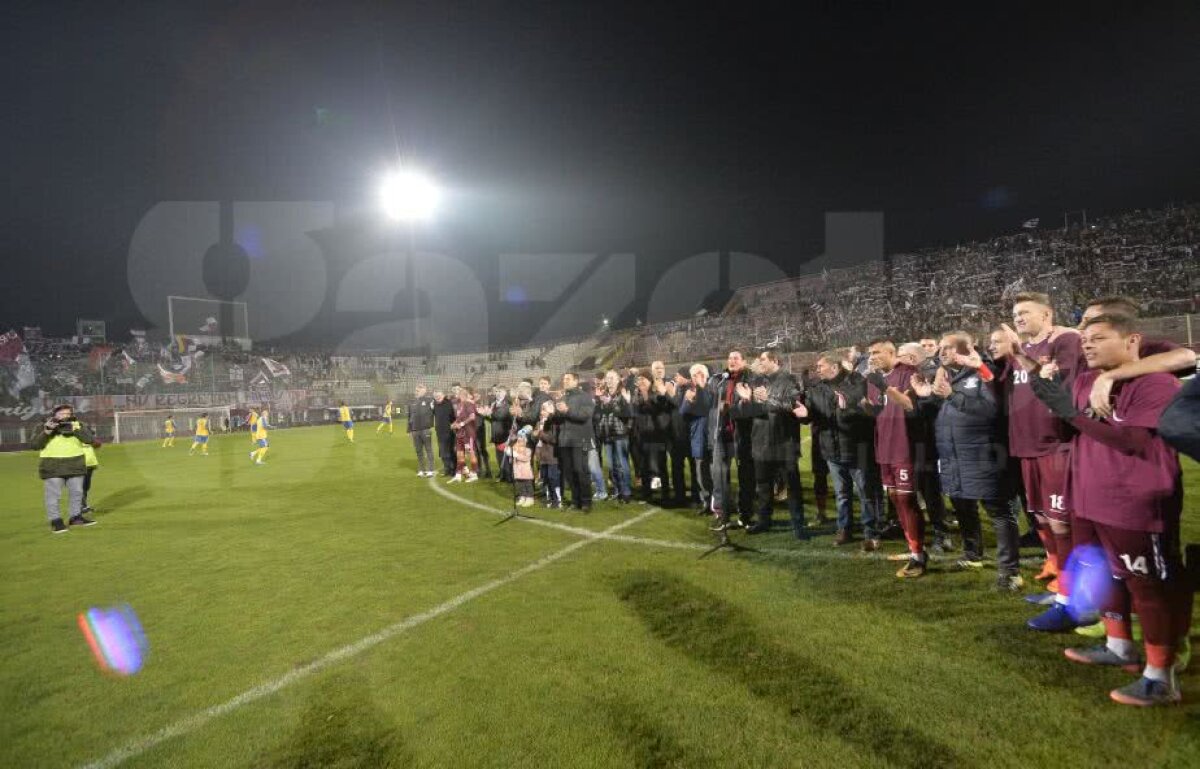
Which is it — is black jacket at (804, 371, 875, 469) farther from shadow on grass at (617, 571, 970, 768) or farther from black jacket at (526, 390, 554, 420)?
black jacket at (526, 390, 554, 420)

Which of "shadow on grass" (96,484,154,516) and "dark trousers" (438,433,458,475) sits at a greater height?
"dark trousers" (438,433,458,475)

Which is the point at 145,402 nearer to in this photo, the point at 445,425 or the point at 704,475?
the point at 445,425

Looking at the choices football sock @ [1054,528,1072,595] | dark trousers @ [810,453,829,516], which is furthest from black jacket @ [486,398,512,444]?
football sock @ [1054,528,1072,595]

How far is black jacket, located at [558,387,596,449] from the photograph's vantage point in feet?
28.4

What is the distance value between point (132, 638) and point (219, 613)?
2.01ft

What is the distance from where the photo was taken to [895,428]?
16.8ft

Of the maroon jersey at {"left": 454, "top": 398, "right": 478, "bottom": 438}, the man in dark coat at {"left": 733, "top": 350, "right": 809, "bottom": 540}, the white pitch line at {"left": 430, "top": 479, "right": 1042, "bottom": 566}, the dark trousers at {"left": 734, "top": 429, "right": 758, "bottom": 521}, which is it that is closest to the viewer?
the white pitch line at {"left": 430, "top": 479, "right": 1042, "bottom": 566}

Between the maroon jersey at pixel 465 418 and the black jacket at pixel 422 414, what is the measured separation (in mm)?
935

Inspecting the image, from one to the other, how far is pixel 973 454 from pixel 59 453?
13.3 metres

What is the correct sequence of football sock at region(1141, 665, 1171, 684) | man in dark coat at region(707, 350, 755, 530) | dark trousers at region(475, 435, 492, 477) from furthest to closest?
dark trousers at region(475, 435, 492, 477)
man in dark coat at region(707, 350, 755, 530)
football sock at region(1141, 665, 1171, 684)

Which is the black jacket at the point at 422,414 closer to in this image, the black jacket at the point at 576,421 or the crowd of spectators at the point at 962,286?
the black jacket at the point at 576,421

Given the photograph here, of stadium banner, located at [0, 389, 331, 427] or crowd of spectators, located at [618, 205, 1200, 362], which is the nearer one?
crowd of spectators, located at [618, 205, 1200, 362]

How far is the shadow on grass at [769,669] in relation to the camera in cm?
263

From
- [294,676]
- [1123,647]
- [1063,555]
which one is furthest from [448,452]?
[1123,647]
